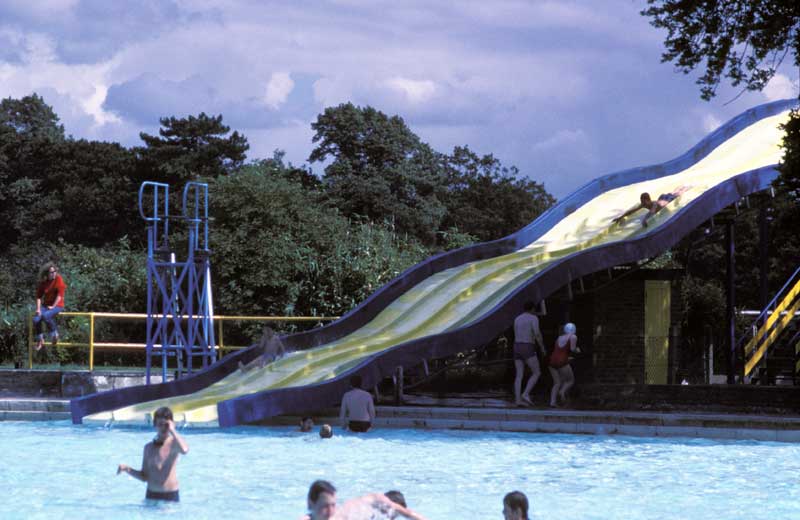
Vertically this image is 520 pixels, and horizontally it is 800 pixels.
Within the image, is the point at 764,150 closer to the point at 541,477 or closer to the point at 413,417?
the point at 413,417

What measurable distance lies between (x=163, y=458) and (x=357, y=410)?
21.1 feet

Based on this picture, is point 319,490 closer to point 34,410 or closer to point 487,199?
point 34,410

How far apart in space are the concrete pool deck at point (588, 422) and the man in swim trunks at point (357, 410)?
0.95 m

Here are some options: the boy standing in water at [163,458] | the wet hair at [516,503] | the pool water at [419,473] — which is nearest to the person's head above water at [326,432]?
the pool water at [419,473]

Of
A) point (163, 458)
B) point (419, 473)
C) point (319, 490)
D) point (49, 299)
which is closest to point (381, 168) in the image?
point (49, 299)

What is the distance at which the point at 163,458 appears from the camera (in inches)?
431

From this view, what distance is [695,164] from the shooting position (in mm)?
29312

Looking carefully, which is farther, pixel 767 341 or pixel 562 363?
pixel 767 341

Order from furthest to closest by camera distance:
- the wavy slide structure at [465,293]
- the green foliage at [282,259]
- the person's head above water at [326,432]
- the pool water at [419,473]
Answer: the green foliage at [282,259] → the wavy slide structure at [465,293] → the person's head above water at [326,432] → the pool water at [419,473]

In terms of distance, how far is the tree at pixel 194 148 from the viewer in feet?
225

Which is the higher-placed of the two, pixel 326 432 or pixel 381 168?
pixel 381 168

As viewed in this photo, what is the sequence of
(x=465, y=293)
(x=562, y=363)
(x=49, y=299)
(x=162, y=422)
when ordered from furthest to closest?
(x=465, y=293), (x=49, y=299), (x=562, y=363), (x=162, y=422)

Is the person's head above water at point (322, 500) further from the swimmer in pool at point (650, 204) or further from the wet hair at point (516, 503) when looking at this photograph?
the swimmer in pool at point (650, 204)

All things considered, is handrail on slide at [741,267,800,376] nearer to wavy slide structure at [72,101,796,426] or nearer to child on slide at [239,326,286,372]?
wavy slide structure at [72,101,796,426]
